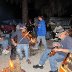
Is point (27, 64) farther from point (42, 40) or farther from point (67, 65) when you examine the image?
point (67, 65)

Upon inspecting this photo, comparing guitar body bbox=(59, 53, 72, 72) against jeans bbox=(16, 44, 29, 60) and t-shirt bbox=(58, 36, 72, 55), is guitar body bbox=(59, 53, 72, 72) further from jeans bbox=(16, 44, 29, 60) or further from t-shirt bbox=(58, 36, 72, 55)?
jeans bbox=(16, 44, 29, 60)

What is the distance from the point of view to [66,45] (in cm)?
887

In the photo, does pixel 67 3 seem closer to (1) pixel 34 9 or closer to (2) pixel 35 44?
(1) pixel 34 9

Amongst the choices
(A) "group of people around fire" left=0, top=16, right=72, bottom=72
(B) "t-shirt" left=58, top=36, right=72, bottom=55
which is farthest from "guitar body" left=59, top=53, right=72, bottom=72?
(B) "t-shirt" left=58, top=36, right=72, bottom=55

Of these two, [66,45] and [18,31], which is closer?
[66,45]

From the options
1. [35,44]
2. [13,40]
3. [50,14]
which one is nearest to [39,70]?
[13,40]

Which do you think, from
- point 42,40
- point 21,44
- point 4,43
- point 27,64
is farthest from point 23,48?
point 42,40

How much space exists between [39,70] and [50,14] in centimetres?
1256

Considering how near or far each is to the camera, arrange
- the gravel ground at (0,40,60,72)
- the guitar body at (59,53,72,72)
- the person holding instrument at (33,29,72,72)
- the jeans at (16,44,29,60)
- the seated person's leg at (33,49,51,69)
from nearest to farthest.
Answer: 1. the guitar body at (59,53,72,72)
2. the person holding instrument at (33,29,72,72)
3. the seated person's leg at (33,49,51,69)
4. the gravel ground at (0,40,60,72)
5. the jeans at (16,44,29,60)

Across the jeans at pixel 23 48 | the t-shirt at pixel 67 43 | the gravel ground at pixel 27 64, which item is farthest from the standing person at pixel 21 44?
the t-shirt at pixel 67 43

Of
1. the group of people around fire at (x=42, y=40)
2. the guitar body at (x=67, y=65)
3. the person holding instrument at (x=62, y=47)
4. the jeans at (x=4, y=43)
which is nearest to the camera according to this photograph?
the guitar body at (x=67, y=65)

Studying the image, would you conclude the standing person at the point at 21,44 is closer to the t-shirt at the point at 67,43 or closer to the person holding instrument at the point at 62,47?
the person holding instrument at the point at 62,47

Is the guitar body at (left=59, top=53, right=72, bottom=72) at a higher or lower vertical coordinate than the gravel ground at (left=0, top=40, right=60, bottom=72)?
higher

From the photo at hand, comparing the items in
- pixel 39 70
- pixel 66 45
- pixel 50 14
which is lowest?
pixel 39 70
